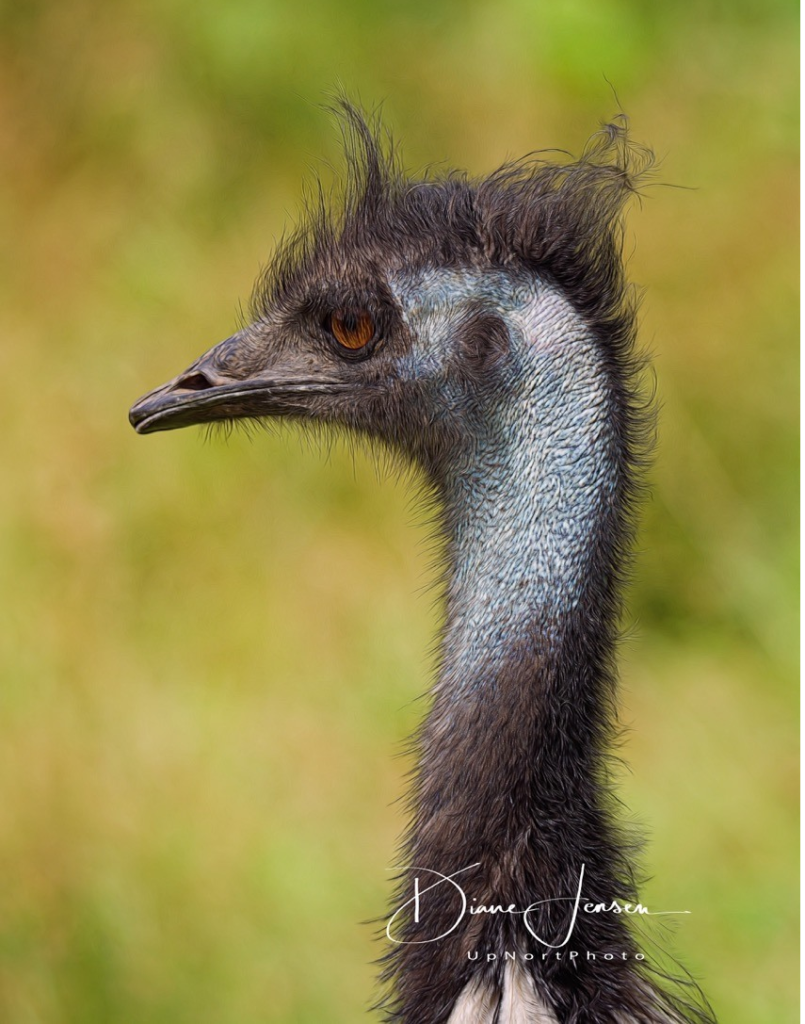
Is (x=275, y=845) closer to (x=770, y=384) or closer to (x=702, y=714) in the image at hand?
(x=702, y=714)

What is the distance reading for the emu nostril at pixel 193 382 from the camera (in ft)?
7.82

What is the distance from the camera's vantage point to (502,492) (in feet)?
7.14

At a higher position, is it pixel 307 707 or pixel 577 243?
pixel 577 243

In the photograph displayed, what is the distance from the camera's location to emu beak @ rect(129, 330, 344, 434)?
2352 millimetres

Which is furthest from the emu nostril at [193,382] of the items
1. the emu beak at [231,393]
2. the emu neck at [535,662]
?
the emu neck at [535,662]

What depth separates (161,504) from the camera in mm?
4949

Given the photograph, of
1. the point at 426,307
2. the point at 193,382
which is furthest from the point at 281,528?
the point at 426,307

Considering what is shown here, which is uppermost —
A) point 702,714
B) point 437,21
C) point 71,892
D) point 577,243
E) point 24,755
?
point 437,21

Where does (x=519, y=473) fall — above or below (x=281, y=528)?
below

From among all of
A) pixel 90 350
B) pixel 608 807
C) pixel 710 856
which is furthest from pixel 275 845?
pixel 608 807

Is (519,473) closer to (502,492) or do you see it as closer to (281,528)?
(502,492)

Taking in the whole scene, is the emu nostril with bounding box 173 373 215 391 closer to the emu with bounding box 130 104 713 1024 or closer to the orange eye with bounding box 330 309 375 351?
the emu with bounding box 130 104 713 1024

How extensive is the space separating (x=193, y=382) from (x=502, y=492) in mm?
543

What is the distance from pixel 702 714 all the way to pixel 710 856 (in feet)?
1.77
